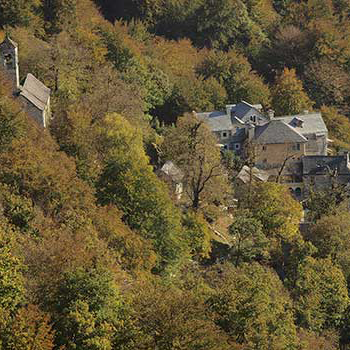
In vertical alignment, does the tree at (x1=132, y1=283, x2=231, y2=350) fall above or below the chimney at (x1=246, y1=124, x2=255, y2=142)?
above

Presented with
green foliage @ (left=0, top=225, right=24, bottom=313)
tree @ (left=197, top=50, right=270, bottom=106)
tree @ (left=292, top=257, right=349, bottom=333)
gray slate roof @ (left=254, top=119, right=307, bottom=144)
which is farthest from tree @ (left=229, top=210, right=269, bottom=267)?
tree @ (left=197, top=50, right=270, bottom=106)

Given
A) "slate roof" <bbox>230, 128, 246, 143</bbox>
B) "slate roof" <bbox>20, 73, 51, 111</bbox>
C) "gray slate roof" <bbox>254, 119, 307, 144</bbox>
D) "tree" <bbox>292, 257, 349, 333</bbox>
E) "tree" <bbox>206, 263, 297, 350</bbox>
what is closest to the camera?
"tree" <bbox>206, 263, 297, 350</bbox>

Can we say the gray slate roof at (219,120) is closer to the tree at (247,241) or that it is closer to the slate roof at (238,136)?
the slate roof at (238,136)

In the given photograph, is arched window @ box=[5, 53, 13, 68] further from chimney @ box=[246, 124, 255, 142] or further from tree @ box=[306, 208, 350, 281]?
chimney @ box=[246, 124, 255, 142]

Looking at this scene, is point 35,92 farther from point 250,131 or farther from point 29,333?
point 250,131

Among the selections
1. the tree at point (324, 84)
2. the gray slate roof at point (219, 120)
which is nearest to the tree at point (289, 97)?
the tree at point (324, 84)

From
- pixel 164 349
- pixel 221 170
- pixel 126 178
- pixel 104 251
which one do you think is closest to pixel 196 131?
pixel 221 170

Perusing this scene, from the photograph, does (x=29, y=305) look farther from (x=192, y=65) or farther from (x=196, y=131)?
(x=192, y=65)
